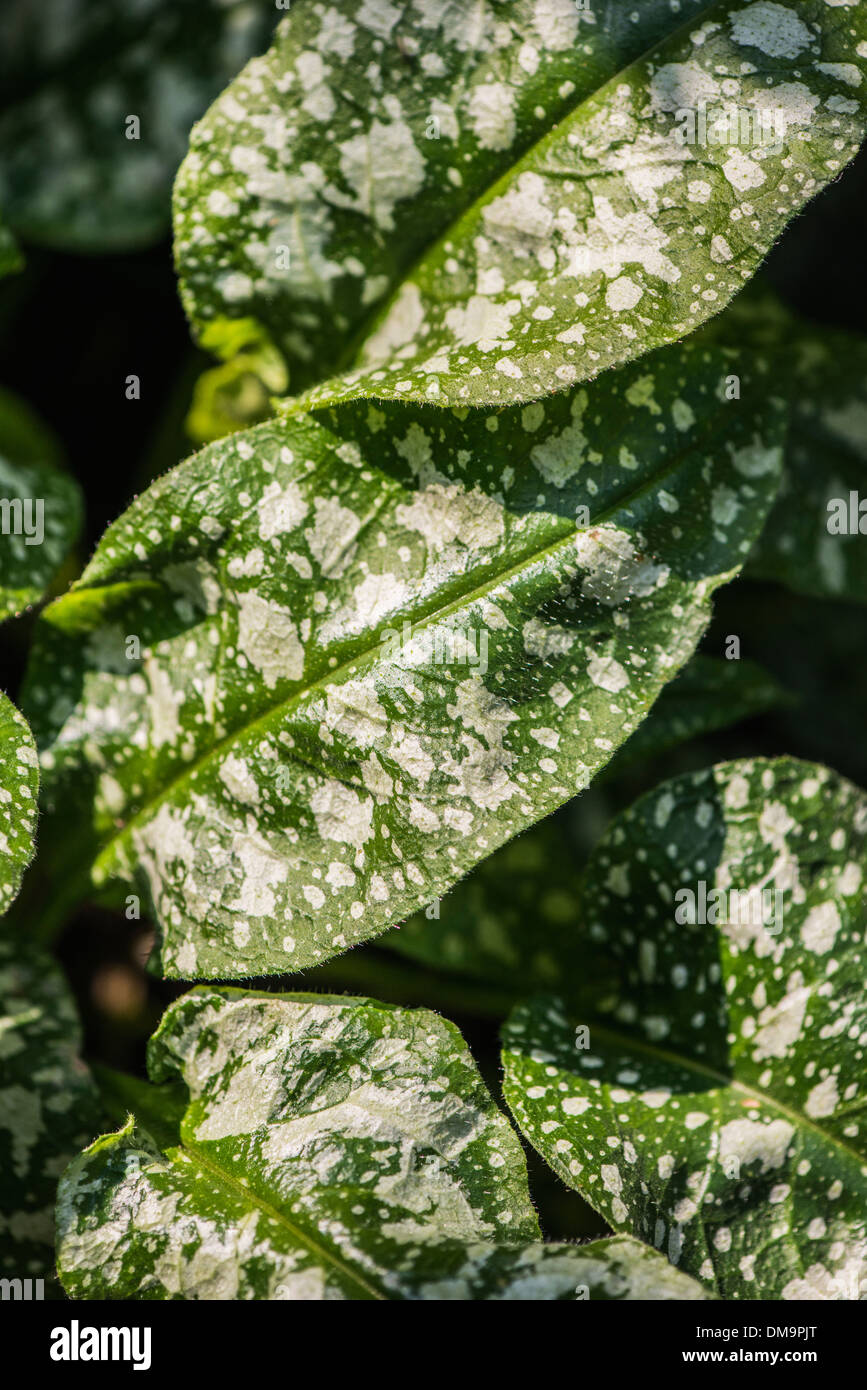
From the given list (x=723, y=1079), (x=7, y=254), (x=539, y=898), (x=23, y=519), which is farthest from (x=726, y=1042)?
(x=7, y=254)

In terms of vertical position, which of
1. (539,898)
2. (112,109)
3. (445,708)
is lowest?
(539,898)

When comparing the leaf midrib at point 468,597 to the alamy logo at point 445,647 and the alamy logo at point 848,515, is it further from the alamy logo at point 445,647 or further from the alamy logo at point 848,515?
the alamy logo at point 848,515

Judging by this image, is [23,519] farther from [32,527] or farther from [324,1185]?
[324,1185]

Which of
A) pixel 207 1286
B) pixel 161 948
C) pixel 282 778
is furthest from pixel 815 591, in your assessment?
pixel 207 1286

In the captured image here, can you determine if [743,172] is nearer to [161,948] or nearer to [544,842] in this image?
[544,842]

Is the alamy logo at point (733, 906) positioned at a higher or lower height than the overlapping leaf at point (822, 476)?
lower

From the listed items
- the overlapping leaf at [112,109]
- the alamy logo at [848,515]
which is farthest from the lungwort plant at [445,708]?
the alamy logo at [848,515]
